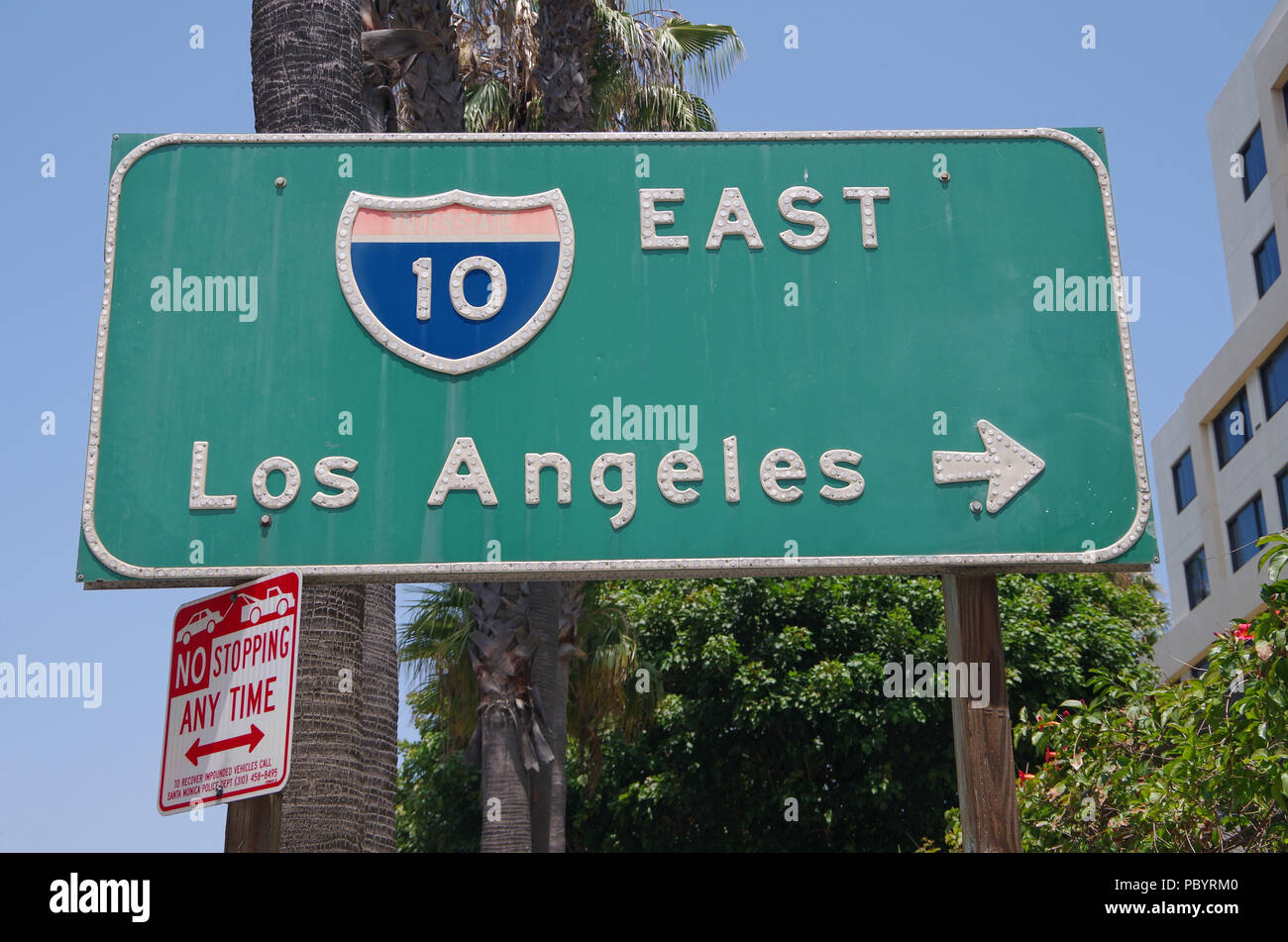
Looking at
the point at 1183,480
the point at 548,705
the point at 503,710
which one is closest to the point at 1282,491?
the point at 1183,480

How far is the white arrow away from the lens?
19.1 feet

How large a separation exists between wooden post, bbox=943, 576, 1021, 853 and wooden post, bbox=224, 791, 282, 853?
8.71 ft

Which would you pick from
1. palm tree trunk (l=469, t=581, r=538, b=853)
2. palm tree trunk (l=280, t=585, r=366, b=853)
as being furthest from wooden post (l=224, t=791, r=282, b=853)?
palm tree trunk (l=469, t=581, r=538, b=853)

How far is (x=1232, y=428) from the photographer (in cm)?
3941

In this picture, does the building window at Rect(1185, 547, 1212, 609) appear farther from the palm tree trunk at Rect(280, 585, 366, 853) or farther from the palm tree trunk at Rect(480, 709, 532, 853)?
the palm tree trunk at Rect(280, 585, 366, 853)

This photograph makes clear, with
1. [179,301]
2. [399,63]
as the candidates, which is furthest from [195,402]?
[399,63]

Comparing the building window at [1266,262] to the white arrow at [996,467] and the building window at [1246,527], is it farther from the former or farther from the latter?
the white arrow at [996,467]

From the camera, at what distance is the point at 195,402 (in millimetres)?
5816

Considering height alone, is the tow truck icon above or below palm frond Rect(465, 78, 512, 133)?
below

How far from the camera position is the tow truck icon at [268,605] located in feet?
17.6

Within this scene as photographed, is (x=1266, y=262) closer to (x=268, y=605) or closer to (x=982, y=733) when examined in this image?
(x=982, y=733)

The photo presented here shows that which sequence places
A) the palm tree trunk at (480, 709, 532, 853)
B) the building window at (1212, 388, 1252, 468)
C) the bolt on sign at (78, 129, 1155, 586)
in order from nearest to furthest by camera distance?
1. the bolt on sign at (78, 129, 1155, 586)
2. the palm tree trunk at (480, 709, 532, 853)
3. the building window at (1212, 388, 1252, 468)

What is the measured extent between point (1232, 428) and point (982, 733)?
122 ft

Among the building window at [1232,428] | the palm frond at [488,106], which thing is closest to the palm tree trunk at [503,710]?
the palm frond at [488,106]
